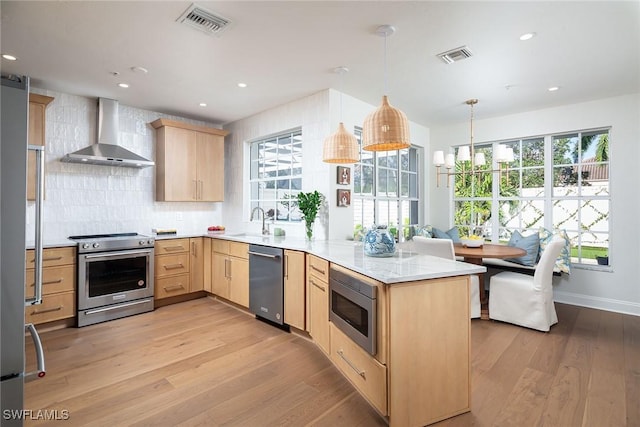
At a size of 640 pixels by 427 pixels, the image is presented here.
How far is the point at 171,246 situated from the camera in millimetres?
4109

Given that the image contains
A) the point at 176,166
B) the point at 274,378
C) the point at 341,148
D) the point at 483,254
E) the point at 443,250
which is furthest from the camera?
the point at 176,166

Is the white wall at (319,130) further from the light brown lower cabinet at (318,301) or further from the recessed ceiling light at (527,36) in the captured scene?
the recessed ceiling light at (527,36)

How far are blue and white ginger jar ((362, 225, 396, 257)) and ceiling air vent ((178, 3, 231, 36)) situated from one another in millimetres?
1920

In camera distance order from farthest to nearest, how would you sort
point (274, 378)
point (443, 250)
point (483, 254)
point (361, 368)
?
point (483, 254), point (443, 250), point (274, 378), point (361, 368)

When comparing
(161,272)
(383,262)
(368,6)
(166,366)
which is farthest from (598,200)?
(161,272)

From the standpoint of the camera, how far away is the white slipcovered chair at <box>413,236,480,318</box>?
3.40 meters

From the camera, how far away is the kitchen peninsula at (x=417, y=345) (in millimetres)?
1803

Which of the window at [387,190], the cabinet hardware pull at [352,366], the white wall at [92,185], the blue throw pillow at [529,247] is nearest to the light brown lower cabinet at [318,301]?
the cabinet hardware pull at [352,366]

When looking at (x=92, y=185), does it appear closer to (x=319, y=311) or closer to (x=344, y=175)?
(x=344, y=175)

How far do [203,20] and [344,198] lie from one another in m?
2.24

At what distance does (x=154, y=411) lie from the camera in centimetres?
199

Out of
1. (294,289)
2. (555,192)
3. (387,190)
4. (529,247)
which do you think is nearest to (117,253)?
(294,289)

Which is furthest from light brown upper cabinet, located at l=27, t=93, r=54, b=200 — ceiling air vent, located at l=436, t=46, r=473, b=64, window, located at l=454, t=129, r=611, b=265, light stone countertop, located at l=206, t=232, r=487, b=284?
window, located at l=454, t=129, r=611, b=265

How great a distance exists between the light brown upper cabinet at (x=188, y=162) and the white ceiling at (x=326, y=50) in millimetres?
582
